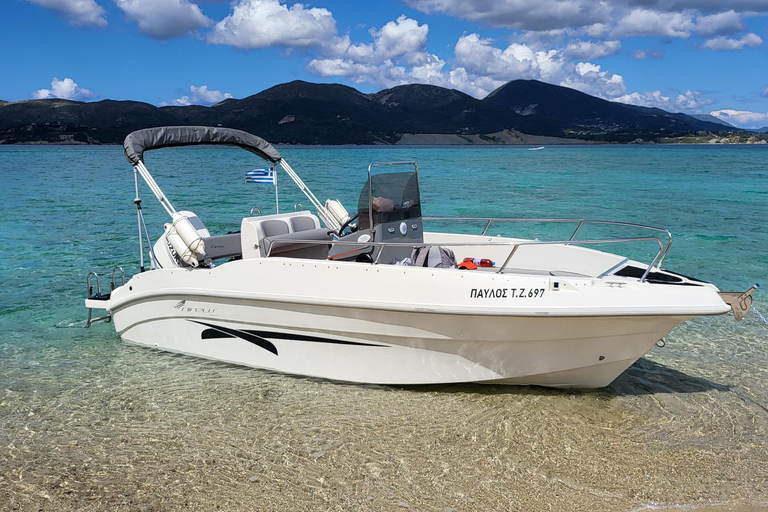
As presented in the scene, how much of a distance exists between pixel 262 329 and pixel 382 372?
136 centimetres

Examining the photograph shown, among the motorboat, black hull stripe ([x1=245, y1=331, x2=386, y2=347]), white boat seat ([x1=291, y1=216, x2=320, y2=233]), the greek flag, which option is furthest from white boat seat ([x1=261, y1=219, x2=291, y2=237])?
the greek flag

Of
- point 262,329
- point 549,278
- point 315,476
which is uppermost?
point 549,278

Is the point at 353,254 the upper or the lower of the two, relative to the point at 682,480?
upper

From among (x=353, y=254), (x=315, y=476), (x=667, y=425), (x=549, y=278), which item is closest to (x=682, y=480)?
(x=667, y=425)

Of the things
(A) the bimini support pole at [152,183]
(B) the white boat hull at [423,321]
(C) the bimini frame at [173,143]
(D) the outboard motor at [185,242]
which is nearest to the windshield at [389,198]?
(B) the white boat hull at [423,321]

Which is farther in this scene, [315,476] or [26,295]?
[26,295]

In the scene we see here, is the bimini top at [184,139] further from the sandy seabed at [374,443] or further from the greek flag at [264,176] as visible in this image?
the sandy seabed at [374,443]

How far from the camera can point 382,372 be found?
6090 millimetres

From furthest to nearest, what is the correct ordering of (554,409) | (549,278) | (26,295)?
(26,295)
(554,409)
(549,278)

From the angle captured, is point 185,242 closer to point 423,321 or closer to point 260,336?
point 260,336

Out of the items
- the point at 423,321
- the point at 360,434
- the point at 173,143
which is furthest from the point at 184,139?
the point at 360,434

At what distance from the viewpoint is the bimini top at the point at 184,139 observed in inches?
299

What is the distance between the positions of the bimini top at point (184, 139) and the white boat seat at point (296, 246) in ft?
6.87

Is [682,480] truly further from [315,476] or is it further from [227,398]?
[227,398]
